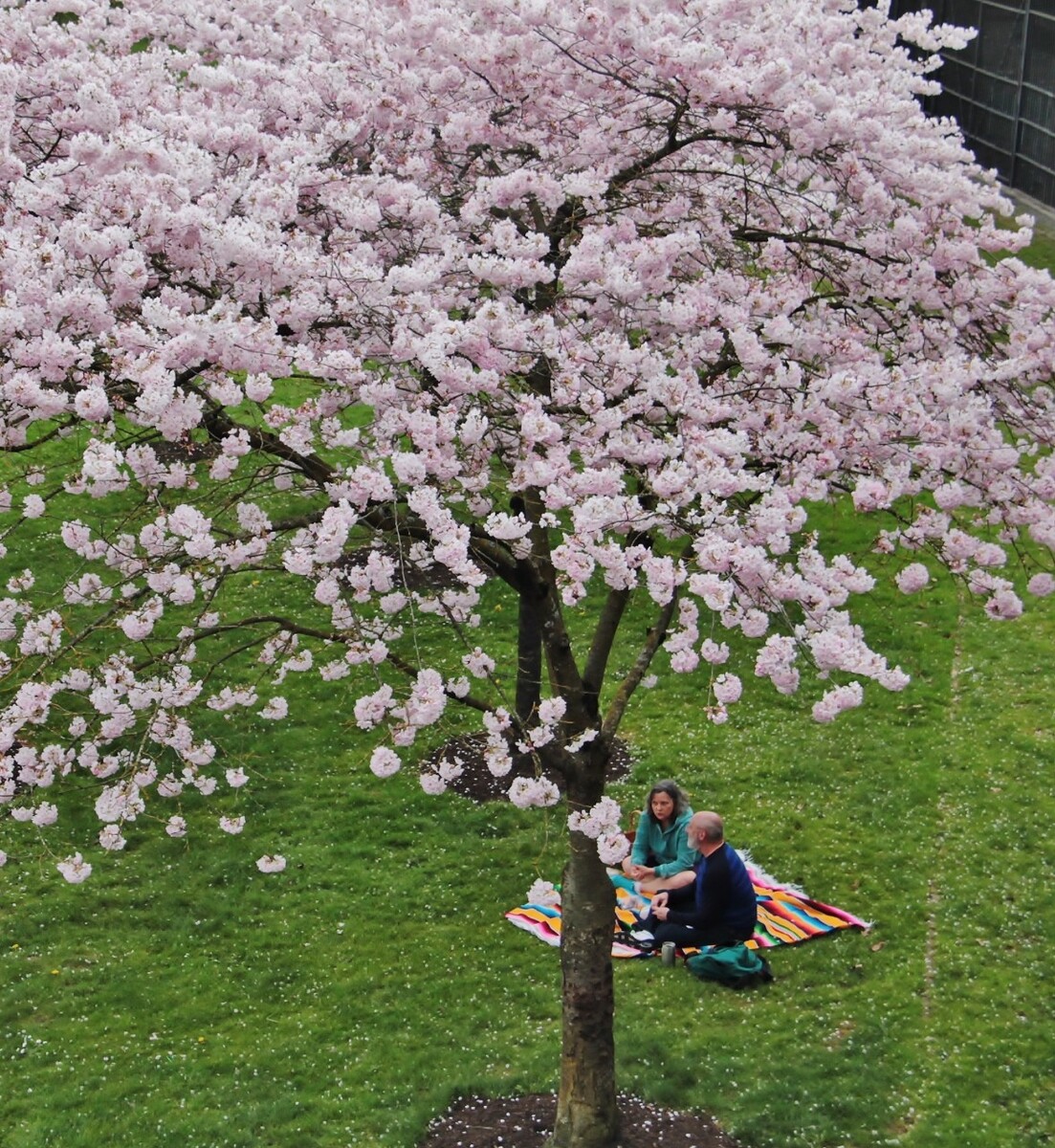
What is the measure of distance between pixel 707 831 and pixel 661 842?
0.77m

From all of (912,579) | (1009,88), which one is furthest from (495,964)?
(1009,88)

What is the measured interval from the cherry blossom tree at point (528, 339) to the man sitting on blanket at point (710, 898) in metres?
1.58

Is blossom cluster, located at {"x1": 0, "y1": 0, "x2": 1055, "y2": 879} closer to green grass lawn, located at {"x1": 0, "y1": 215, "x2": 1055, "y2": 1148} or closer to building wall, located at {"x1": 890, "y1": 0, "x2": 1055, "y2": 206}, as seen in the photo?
green grass lawn, located at {"x1": 0, "y1": 215, "x2": 1055, "y2": 1148}

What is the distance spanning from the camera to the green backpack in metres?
8.65

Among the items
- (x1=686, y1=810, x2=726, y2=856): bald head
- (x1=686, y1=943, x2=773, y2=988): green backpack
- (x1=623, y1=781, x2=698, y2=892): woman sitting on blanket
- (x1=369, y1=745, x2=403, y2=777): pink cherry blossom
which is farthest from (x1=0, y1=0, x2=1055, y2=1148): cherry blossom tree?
(x1=623, y1=781, x2=698, y2=892): woman sitting on blanket

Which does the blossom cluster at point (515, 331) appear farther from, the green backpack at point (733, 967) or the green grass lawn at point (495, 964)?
the green backpack at point (733, 967)

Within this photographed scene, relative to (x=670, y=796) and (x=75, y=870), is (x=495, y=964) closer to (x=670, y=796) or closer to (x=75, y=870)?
(x=670, y=796)

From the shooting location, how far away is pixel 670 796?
9.20 meters

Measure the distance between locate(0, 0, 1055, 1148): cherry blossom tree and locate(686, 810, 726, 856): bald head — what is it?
4.96ft

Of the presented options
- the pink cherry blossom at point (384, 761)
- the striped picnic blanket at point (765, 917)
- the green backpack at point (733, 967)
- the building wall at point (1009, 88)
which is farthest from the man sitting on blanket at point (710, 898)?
the building wall at point (1009, 88)

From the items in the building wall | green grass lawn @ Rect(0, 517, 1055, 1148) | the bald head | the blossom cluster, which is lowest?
green grass lawn @ Rect(0, 517, 1055, 1148)

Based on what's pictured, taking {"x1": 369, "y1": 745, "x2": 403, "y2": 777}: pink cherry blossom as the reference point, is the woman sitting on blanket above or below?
below

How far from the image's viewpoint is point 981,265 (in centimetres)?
783

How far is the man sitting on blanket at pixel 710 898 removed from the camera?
8617 mm
